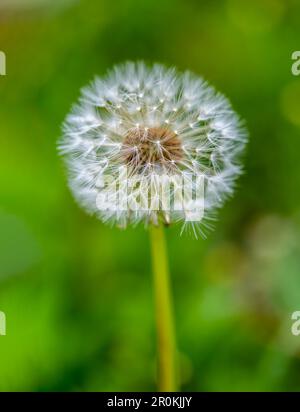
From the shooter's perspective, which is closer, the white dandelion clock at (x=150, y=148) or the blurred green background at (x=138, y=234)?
the white dandelion clock at (x=150, y=148)

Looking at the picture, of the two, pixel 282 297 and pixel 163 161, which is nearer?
pixel 163 161

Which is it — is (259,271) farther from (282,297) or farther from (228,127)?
(228,127)

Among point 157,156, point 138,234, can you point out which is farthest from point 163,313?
point 138,234

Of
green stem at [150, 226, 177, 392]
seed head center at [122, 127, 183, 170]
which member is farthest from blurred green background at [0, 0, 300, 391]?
seed head center at [122, 127, 183, 170]

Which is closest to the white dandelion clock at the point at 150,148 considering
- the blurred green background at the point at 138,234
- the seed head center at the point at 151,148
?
the seed head center at the point at 151,148

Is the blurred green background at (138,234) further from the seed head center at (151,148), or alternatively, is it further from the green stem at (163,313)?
the seed head center at (151,148)
